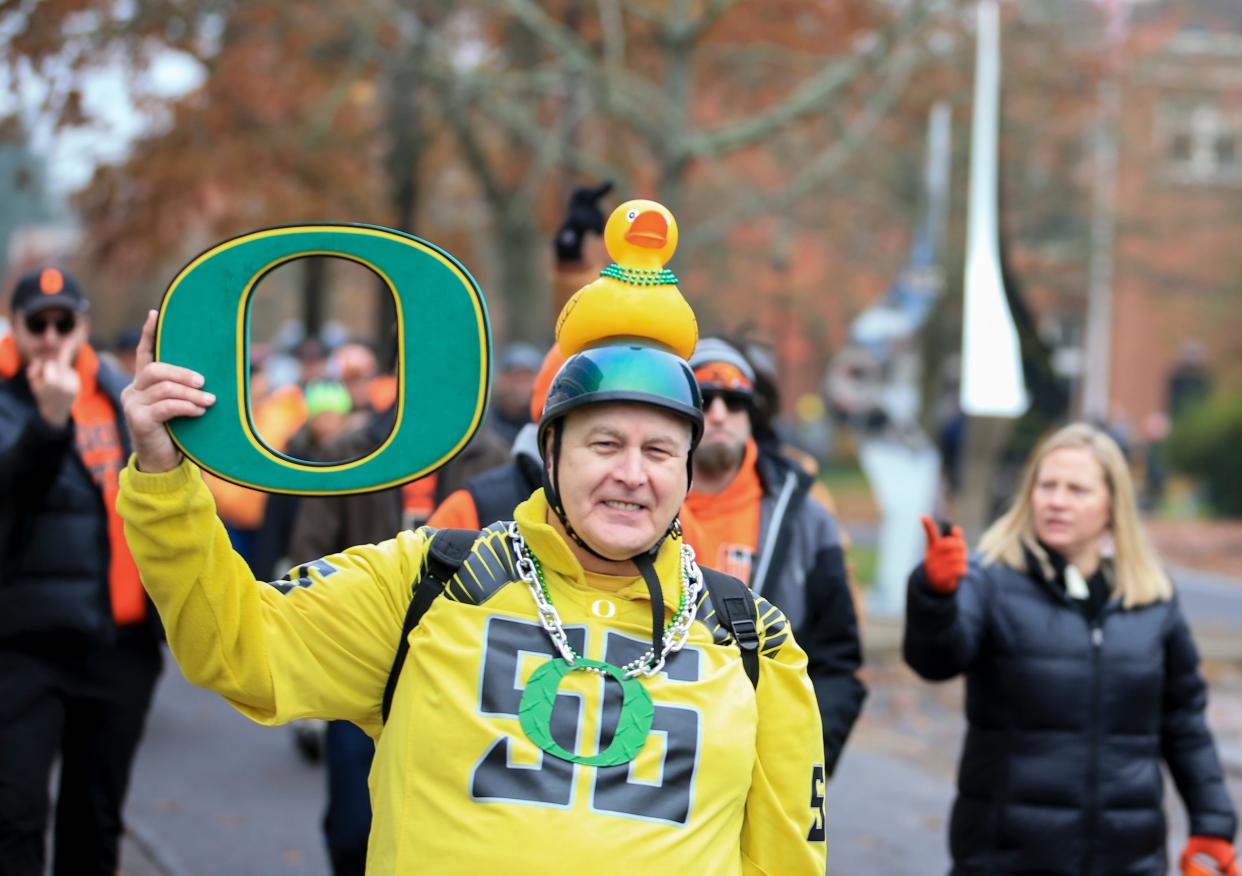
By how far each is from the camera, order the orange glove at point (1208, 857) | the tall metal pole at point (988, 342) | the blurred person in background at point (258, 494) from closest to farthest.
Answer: the orange glove at point (1208, 857)
the tall metal pole at point (988, 342)
the blurred person in background at point (258, 494)

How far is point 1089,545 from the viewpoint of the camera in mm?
4539

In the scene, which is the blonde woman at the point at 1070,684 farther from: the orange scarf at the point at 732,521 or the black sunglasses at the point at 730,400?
the black sunglasses at the point at 730,400

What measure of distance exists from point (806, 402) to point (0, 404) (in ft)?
114

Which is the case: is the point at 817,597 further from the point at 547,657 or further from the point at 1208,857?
the point at 547,657

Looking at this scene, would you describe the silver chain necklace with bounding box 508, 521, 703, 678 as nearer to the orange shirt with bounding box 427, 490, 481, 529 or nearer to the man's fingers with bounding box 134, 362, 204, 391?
the man's fingers with bounding box 134, 362, 204, 391

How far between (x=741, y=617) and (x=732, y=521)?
1.74 meters

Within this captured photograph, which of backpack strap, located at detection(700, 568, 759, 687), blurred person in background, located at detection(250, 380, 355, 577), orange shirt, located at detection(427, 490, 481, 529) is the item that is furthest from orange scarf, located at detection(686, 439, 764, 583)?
blurred person in background, located at detection(250, 380, 355, 577)

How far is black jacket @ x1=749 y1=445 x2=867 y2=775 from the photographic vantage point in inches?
174

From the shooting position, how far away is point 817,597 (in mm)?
4500

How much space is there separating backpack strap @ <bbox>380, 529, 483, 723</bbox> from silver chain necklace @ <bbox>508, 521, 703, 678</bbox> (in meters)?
0.09

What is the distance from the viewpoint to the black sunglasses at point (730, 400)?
445 centimetres

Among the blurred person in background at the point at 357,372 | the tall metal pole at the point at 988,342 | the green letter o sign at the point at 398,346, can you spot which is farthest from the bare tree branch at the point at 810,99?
the green letter o sign at the point at 398,346

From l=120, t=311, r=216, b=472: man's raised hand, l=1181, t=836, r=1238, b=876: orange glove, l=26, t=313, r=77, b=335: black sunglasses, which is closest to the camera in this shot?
l=120, t=311, r=216, b=472: man's raised hand

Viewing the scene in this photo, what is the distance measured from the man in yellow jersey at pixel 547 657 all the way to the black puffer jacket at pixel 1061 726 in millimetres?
1693
